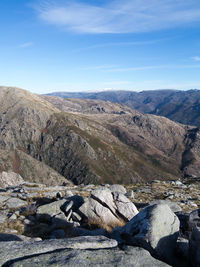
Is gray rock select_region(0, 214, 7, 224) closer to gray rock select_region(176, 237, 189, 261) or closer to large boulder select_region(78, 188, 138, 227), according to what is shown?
large boulder select_region(78, 188, 138, 227)

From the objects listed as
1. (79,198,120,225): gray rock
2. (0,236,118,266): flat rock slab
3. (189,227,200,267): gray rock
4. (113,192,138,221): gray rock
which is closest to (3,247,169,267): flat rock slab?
(0,236,118,266): flat rock slab

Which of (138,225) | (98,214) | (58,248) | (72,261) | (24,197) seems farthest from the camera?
(24,197)

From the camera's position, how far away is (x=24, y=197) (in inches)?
1179

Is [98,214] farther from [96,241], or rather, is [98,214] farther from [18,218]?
[96,241]

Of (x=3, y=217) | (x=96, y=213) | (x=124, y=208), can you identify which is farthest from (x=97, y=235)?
(x=3, y=217)

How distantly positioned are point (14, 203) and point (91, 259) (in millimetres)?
20755

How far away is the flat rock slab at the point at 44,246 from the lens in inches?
Answer: 355

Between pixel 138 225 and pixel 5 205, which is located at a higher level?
pixel 138 225

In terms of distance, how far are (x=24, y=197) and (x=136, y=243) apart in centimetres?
2195

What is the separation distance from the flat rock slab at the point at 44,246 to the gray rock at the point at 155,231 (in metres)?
1.97

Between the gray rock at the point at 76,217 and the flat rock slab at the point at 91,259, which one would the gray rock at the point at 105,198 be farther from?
the flat rock slab at the point at 91,259

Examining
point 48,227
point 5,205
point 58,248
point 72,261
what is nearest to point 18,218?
point 48,227

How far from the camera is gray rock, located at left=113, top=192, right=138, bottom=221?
2202 cm

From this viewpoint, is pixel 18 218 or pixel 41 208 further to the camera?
pixel 41 208
